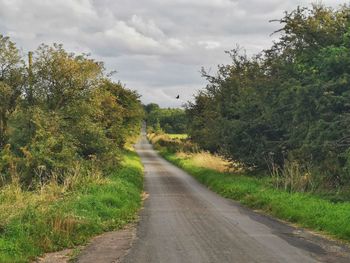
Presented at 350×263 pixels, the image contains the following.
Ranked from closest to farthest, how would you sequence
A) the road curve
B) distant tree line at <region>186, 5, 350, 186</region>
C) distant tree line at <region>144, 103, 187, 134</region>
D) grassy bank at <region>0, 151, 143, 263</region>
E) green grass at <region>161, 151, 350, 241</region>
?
the road curve → grassy bank at <region>0, 151, 143, 263</region> → green grass at <region>161, 151, 350, 241</region> → distant tree line at <region>186, 5, 350, 186</region> → distant tree line at <region>144, 103, 187, 134</region>

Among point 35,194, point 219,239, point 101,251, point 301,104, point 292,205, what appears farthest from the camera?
point 301,104

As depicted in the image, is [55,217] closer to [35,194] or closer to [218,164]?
[35,194]

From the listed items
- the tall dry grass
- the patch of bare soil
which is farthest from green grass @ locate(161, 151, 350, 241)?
the tall dry grass

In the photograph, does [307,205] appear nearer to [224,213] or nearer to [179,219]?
[224,213]

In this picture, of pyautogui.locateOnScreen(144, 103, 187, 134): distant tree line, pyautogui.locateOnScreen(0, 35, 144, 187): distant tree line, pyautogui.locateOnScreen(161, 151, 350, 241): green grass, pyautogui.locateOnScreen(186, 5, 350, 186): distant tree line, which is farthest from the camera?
pyautogui.locateOnScreen(144, 103, 187, 134): distant tree line

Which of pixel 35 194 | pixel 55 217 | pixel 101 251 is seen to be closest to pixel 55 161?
pixel 35 194

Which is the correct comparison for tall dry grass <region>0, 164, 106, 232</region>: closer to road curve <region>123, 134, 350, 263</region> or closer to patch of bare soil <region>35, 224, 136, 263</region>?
patch of bare soil <region>35, 224, 136, 263</region>

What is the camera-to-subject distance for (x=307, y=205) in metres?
16.0

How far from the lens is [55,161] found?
2364cm

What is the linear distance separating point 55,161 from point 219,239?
1421 cm

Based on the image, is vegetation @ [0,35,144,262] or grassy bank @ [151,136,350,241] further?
grassy bank @ [151,136,350,241]

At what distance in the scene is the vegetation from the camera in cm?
1141

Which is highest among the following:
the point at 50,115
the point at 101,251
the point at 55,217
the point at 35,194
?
the point at 50,115

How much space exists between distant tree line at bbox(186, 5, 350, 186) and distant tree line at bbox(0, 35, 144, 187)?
27.8 feet
